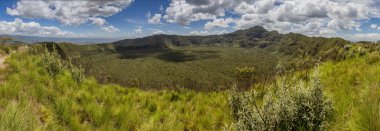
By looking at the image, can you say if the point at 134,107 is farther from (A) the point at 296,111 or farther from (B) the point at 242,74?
(A) the point at 296,111

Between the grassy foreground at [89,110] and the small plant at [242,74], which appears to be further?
the small plant at [242,74]

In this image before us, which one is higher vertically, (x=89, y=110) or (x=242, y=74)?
(x=242, y=74)

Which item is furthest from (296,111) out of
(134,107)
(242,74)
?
(134,107)

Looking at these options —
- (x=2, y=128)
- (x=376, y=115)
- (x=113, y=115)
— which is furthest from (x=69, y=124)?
(x=376, y=115)

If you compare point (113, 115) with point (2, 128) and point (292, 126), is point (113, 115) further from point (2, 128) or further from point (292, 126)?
point (292, 126)

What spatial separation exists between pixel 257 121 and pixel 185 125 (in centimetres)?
343

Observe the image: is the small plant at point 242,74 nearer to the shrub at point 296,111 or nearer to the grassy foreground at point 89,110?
the grassy foreground at point 89,110

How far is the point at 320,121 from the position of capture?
4.43 meters

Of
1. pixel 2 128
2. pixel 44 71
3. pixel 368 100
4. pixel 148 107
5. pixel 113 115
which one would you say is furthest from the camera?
pixel 44 71

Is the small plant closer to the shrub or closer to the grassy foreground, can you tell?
the grassy foreground

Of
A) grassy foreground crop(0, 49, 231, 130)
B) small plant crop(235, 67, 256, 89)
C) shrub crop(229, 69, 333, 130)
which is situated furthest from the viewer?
small plant crop(235, 67, 256, 89)

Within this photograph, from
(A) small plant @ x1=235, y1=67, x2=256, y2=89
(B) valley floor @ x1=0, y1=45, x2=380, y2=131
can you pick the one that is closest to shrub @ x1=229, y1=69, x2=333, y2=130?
(B) valley floor @ x1=0, y1=45, x2=380, y2=131

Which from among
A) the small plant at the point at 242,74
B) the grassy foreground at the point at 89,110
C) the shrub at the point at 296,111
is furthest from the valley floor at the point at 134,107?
the small plant at the point at 242,74

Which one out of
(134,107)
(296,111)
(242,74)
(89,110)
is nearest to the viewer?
(296,111)
